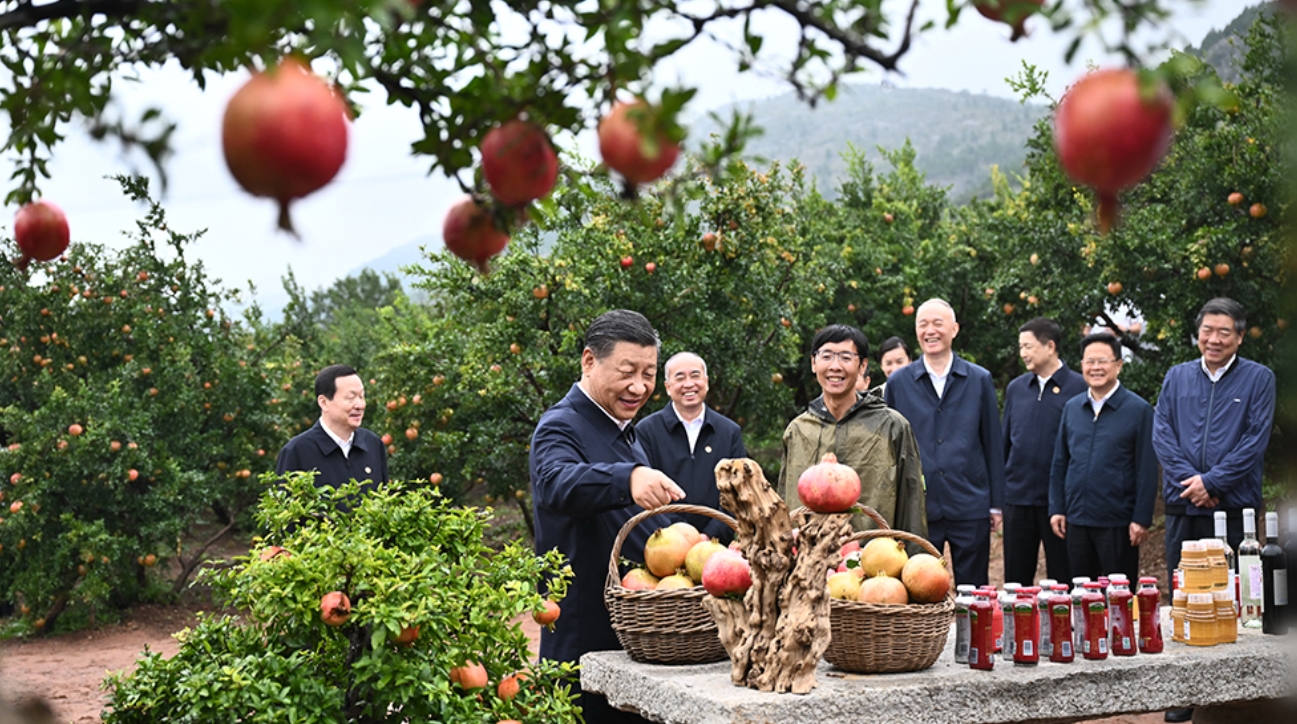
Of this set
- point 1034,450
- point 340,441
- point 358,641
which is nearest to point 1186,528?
point 1034,450

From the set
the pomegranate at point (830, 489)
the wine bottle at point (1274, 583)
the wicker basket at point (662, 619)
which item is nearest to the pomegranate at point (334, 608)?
the wicker basket at point (662, 619)

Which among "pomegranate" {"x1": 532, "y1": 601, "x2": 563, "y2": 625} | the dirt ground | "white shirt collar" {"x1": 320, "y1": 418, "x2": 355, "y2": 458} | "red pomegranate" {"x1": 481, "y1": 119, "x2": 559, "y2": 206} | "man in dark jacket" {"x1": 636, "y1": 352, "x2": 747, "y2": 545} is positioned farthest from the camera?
the dirt ground

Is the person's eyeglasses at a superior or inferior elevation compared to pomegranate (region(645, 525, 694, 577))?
superior

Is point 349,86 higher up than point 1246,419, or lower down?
higher up

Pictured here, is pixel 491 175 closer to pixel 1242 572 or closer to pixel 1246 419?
pixel 1242 572

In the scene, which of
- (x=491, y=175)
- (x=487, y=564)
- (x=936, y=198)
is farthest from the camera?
(x=936, y=198)

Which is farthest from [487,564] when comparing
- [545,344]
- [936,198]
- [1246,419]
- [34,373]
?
[936,198]

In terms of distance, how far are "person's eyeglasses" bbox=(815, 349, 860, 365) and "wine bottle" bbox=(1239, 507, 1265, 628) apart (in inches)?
74.4

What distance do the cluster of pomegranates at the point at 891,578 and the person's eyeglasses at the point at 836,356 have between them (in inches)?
75.7

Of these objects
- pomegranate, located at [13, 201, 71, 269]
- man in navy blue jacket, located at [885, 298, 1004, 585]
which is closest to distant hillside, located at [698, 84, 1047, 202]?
man in navy blue jacket, located at [885, 298, 1004, 585]

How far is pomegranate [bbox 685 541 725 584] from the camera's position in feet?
12.8

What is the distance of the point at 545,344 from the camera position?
11.0 m

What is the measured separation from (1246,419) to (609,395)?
379cm

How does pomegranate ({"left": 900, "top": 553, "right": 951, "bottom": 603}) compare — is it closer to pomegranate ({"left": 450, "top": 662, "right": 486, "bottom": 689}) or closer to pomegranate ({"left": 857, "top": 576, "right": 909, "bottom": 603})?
pomegranate ({"left": 857, "top": 576, "right": 909, "bottom": 603})
